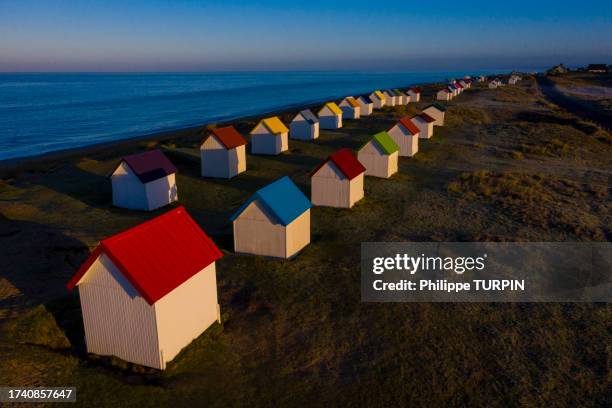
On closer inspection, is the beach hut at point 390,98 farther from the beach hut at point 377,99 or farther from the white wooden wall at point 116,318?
the white wooden wall at point 116,318

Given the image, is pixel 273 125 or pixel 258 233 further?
pixel 273 125

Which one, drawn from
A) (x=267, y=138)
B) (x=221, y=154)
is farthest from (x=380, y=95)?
(x=221, y=154)

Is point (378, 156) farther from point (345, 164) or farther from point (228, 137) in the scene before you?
point (228, 137)

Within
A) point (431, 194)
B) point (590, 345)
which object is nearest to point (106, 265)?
point (590, 345)

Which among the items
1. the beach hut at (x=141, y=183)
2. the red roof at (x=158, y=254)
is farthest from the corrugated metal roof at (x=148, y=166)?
the red roof at (x=158, y=254)

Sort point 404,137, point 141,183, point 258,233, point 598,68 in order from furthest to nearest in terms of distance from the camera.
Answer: point 598,68, point 404,137, point 141,183, point 258,233

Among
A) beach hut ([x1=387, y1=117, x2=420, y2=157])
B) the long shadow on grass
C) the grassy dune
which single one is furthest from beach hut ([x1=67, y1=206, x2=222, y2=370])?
beach hut ([x1=387, y1=117, x2=420, y2=157])
